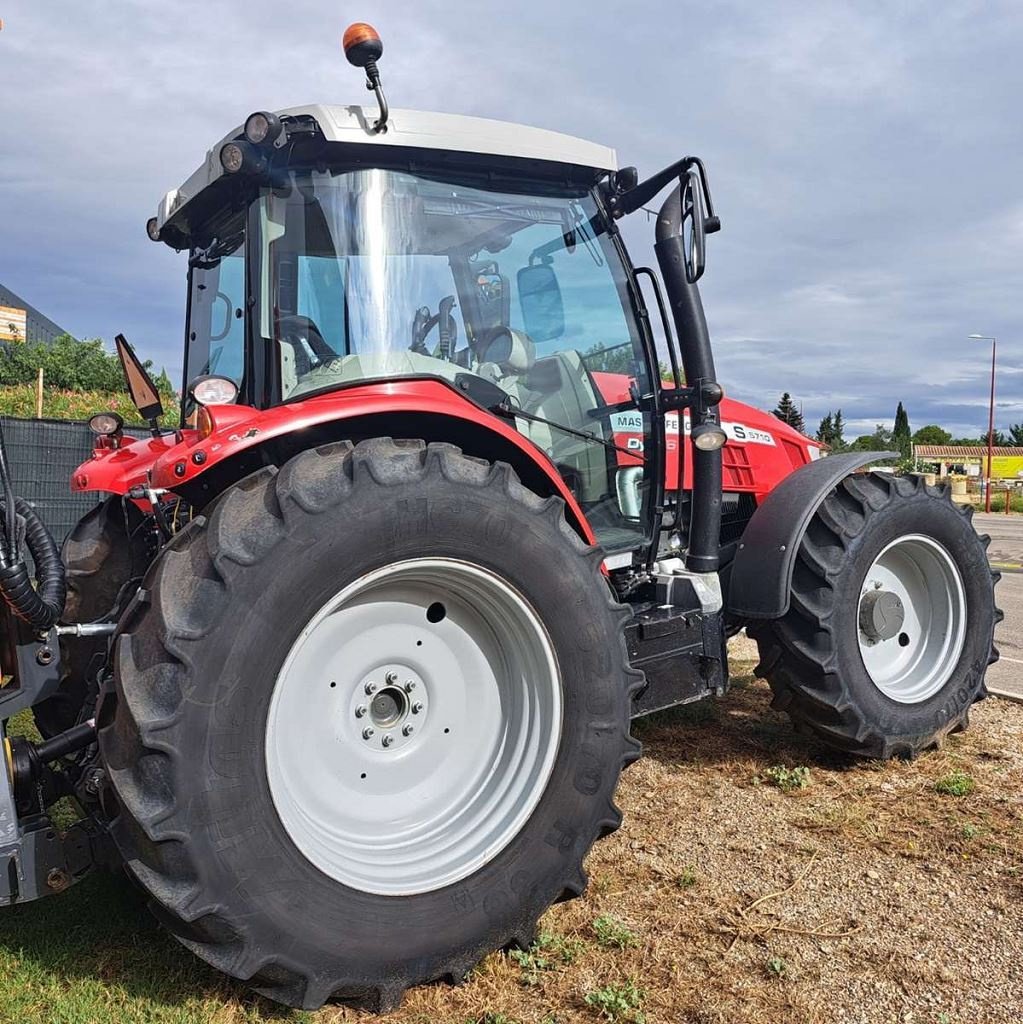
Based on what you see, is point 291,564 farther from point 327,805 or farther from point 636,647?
point 636,647

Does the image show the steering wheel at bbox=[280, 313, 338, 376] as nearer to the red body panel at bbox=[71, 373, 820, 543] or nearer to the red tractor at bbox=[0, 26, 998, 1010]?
the red tractor at bbox=[0, 26, 998, 1010]

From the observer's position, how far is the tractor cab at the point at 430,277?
2883 mm

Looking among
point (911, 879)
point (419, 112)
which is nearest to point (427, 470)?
point (419, 112)

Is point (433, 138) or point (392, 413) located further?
point (433, 138)

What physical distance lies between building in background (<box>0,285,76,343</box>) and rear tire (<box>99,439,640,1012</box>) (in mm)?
33579

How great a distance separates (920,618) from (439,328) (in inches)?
107

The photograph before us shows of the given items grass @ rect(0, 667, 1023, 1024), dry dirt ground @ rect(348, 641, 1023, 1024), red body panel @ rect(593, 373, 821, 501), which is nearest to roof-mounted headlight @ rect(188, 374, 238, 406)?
grass @ rect(0, 667, 1023, 1024)

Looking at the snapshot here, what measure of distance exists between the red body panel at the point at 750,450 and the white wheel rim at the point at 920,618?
0.66m

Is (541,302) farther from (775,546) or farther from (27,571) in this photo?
(27,571)

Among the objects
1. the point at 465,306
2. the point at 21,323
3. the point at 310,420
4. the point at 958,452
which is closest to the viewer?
the point at 310,420

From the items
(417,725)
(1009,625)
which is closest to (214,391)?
(417,725)

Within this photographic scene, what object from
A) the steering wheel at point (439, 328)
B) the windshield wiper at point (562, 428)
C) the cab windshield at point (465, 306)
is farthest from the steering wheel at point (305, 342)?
the windshield wiper at point (562, 428)

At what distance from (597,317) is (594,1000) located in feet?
7.74

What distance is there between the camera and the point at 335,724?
2.53m
